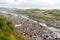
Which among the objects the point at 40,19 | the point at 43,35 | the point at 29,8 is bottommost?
the point at 43,35

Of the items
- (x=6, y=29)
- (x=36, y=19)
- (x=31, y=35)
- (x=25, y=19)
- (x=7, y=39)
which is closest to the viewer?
(x=7, y=39)

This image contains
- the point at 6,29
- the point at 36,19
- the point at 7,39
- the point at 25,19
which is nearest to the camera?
the point at 7,39

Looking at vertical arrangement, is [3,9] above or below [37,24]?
above

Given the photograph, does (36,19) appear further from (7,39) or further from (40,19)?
(7,39)

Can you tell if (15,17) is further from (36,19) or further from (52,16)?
(52,16)

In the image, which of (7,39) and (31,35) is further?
(31,35)

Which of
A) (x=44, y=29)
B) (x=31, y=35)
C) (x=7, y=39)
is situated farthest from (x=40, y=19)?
(x=7, y=39)

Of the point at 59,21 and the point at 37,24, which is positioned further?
the point at 59,21

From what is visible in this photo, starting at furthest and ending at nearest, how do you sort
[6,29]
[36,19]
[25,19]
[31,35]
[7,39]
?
[36,19]
[25,19]
[31,35]
[6,29]
[7,39]

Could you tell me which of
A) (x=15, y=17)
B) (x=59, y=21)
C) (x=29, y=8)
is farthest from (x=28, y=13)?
(x=59, y=21)
